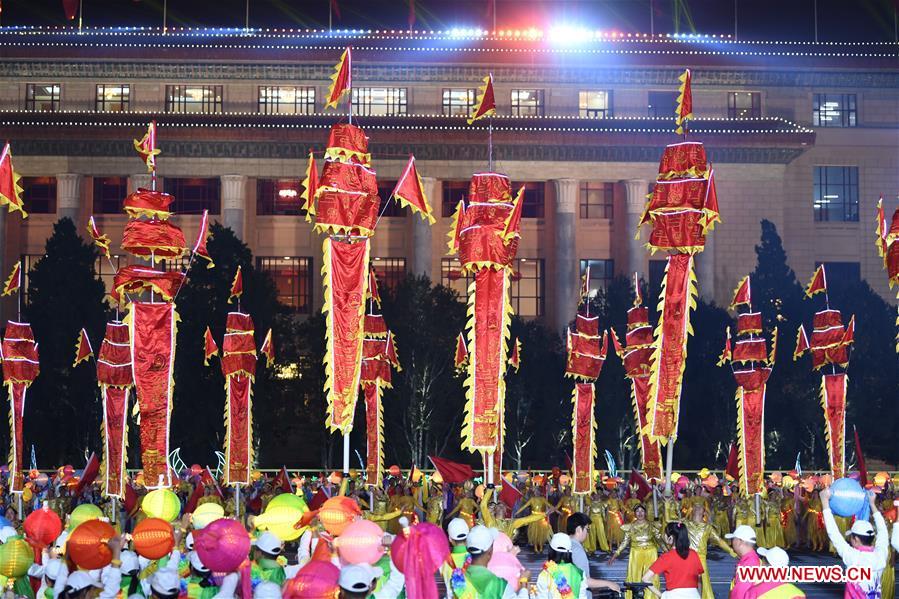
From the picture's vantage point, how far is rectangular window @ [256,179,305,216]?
59219 millimetres

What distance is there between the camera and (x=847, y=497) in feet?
38.9

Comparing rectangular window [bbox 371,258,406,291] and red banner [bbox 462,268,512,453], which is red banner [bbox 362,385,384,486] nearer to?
red banner [bbox 462,268,512,453]

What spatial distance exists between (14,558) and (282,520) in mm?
2491

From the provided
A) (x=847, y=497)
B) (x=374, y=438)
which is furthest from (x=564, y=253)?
(x=847, y=497)

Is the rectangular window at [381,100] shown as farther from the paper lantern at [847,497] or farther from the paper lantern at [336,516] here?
the paper lantern at [847,497]

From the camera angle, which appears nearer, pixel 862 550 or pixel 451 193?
pixel 862 550

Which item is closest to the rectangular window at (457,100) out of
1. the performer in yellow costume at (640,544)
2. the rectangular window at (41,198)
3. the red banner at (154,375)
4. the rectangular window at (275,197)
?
the rectangular window at (275,197)

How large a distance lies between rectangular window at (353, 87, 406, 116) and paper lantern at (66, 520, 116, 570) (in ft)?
158

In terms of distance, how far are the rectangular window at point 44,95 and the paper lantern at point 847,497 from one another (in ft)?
171

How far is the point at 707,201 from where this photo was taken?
74.6ft

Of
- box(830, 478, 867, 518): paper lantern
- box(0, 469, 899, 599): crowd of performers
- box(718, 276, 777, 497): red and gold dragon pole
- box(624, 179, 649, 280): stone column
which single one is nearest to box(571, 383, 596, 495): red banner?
box(718, 276, 777, 497): red and gold dragon pole

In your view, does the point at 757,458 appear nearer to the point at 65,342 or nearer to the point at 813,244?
the point at 65,342

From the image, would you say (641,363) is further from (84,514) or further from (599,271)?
(599,271)

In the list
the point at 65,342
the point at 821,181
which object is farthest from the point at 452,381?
the point at 821,181
